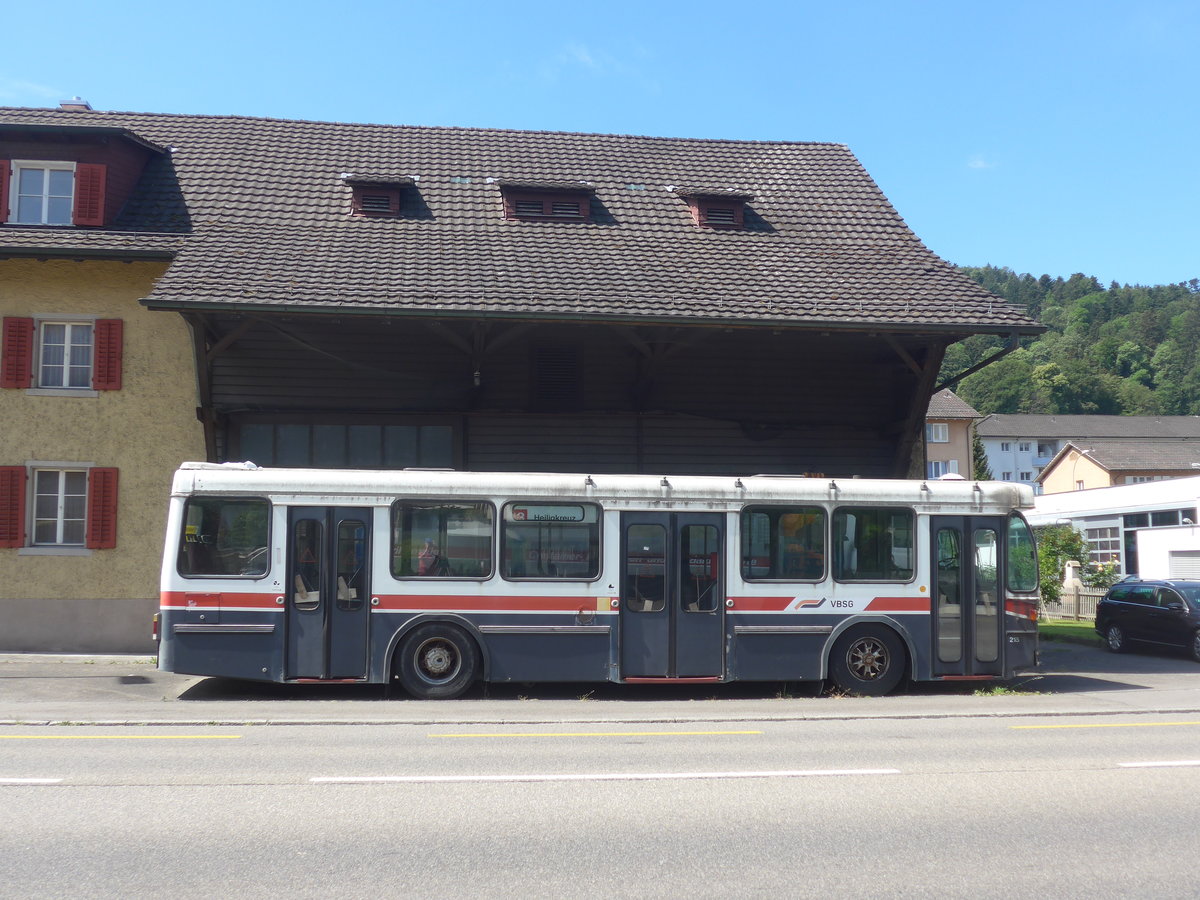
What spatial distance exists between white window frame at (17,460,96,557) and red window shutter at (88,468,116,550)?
124 mm

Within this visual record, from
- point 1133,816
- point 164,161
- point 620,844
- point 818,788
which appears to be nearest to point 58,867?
point 620,844

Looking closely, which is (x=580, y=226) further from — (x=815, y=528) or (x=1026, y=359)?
(x=1026, y=359)

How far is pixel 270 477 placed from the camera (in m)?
12.7

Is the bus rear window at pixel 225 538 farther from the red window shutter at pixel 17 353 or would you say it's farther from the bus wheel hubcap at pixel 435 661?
the red window shutter at pixel 17 353

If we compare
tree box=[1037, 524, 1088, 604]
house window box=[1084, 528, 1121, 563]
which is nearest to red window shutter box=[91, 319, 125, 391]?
tree box=[1037, 524, 1088, 604]

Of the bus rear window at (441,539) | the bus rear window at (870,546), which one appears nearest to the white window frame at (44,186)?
the bus rear window at (441,539)

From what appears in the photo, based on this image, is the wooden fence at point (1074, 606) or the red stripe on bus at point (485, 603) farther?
the wooden fence at point (1074, 606)

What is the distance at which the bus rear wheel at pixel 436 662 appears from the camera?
1283 centimetres

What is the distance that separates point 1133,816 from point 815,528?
6.56 meters

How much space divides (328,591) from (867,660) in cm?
670

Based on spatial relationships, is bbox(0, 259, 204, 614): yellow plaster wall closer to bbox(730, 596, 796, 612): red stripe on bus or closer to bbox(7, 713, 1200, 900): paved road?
bbox(7, 713, 1200, 900): paved road

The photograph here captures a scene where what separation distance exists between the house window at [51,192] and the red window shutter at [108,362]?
1950 millimetres

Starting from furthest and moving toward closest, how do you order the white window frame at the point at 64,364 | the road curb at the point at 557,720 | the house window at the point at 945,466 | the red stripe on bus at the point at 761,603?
the house window at the point at 945,466 → the white window frame at the point at 64,364 → the red stripe on bus at the point at 761,603 → the road curb at the point at 557,720

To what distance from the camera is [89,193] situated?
59.0 feet
